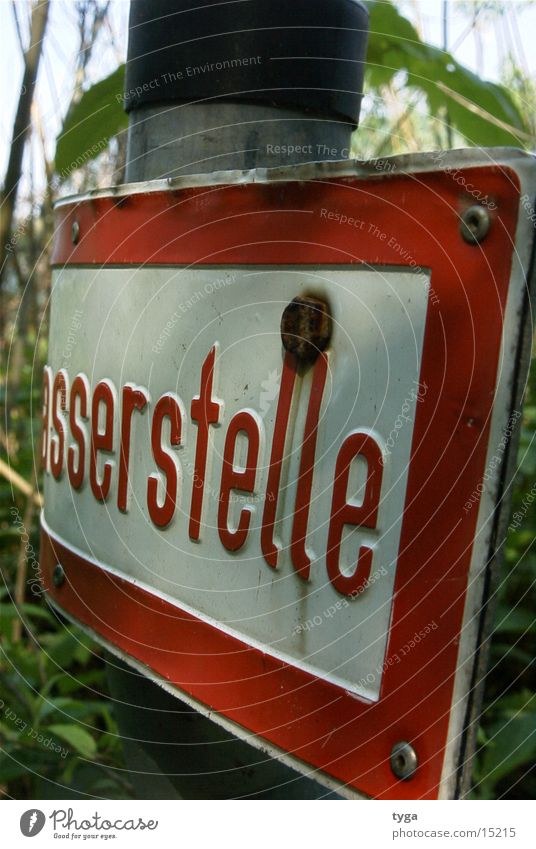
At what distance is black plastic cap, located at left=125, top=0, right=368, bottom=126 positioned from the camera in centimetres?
51

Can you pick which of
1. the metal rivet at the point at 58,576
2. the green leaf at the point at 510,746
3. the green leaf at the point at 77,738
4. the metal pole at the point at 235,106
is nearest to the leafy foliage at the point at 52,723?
the green leaf at the point at 77,738

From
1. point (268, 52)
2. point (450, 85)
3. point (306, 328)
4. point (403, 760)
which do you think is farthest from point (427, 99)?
point (403, 760)

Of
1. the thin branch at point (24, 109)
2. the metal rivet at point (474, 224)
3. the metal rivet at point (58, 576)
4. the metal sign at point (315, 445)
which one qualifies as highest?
the thin branch at point (24, 109)

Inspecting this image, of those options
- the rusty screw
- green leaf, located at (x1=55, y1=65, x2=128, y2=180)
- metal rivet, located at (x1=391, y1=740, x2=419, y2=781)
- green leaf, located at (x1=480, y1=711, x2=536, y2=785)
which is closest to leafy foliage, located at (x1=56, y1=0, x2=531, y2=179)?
green leaf, located at (x1=55, y1=65, x2=128, y2=180)

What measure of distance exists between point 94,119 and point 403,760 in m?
0.54

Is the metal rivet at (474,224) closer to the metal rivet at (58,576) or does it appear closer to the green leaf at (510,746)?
the metal rivet at (58,576)

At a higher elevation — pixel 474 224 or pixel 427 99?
pixel 427 99

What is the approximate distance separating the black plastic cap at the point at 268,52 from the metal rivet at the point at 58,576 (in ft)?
1.11

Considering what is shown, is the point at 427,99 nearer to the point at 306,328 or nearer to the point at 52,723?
the point at 306,328

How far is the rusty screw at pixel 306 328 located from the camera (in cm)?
41

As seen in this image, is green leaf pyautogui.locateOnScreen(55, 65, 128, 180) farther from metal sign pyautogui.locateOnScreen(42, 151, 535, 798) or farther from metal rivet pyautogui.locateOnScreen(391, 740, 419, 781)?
metal rivet pyautogui.locateOnScreen(391, 740, 419, 781)

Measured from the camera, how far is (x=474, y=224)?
35 cm

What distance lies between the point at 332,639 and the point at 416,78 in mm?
508
